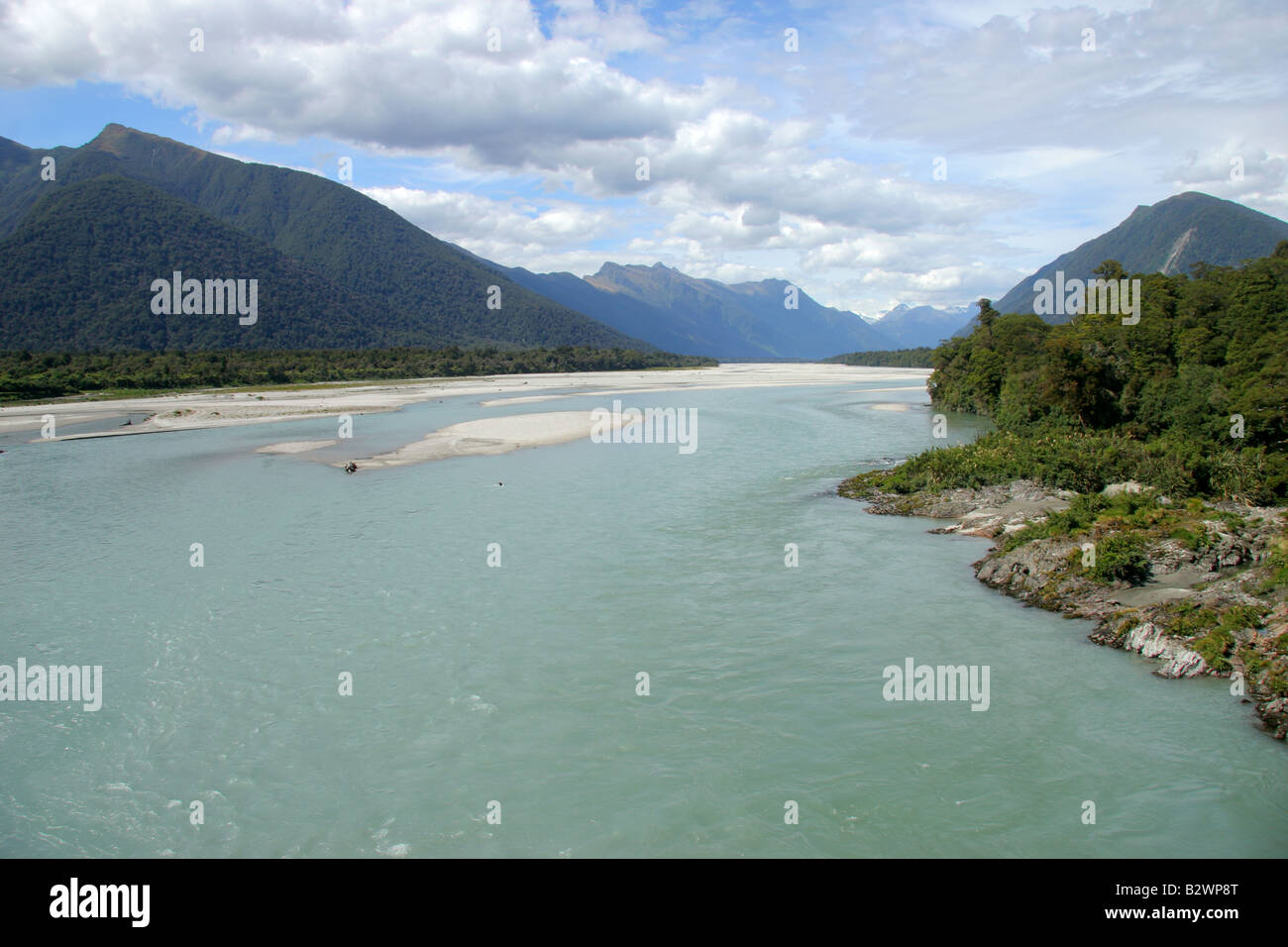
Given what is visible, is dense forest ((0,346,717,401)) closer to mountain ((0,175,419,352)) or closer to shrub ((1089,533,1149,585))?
mountain ((0,175,419,352))

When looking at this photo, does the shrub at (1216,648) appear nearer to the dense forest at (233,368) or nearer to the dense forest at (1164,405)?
the dense forest at (1164,405)

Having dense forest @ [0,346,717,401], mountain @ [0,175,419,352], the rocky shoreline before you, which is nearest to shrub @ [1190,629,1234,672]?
the rocky shoreline

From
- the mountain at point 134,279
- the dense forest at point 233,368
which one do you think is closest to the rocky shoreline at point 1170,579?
the dense forest at point 233,368

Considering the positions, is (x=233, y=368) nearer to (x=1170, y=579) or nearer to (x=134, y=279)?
(x=134, y=279)

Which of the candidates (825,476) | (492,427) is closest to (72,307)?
(492,427)
